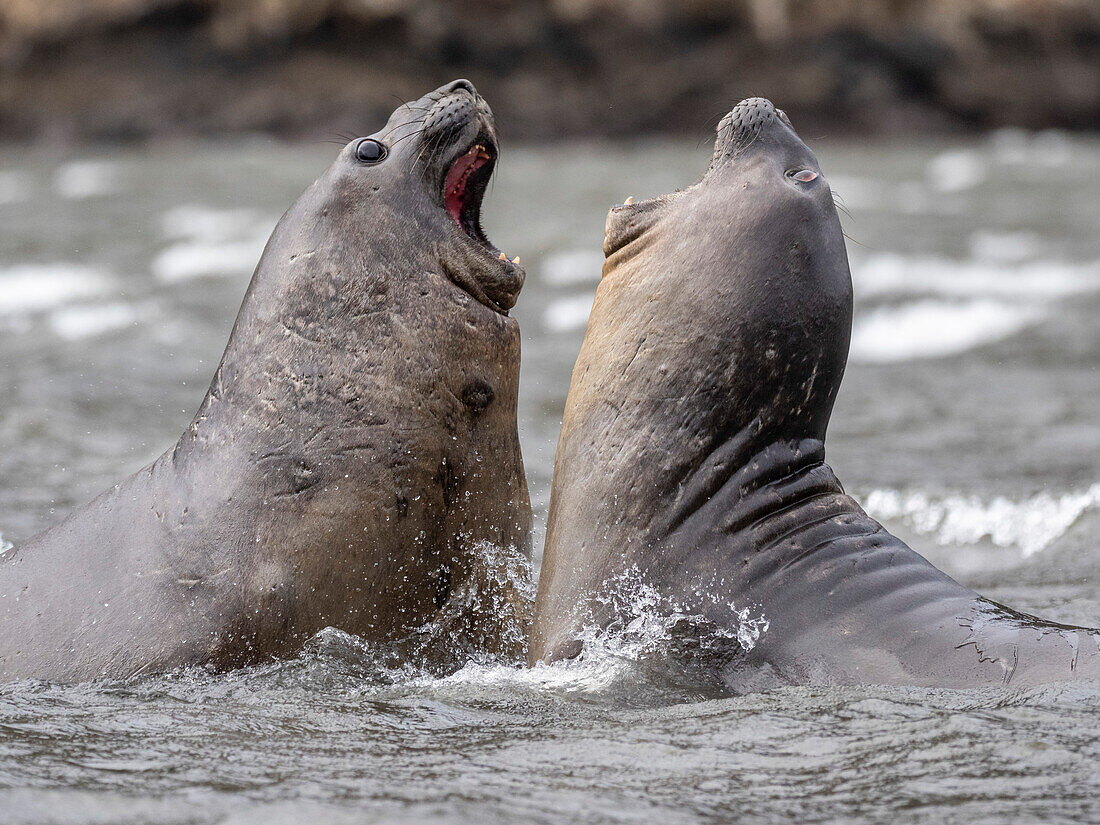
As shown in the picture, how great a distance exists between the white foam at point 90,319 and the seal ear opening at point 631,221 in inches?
285

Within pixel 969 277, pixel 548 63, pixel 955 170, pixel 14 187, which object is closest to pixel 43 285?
pixel 14 187

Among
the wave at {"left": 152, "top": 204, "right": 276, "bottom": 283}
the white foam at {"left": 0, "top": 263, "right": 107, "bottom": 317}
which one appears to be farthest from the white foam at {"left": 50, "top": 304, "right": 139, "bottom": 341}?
the wave at {"left": 152, "top": 204, "right": 276, "bottom": 283}

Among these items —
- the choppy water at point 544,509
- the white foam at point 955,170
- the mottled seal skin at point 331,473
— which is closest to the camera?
the choppy water at point 544,509

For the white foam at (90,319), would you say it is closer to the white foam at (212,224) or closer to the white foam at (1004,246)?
the white foam at (212,224)

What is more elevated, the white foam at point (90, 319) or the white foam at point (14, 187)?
the white foam at point (14, 187)

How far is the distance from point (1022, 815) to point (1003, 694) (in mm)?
791

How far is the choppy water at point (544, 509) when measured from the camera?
323cm

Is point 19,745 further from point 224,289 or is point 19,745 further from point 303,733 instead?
point 224,289

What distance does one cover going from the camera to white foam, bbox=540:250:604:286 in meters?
13.7

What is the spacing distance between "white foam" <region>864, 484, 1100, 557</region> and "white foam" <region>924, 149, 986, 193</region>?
12651mm

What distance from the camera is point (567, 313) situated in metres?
12.4

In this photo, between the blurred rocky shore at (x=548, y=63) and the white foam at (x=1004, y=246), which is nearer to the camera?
the white foam at (x=1004, y=246)

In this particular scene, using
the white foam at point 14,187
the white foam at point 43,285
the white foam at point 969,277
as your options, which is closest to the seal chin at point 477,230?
the white foam at point 43,285

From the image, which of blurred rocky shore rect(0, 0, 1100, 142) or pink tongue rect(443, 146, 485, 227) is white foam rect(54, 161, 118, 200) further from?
pink tongue rect(443, 146, 485, 227)
